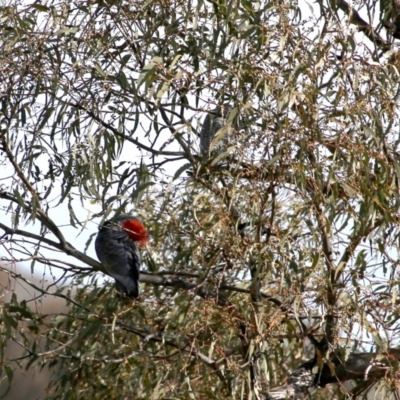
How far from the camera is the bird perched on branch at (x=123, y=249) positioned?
2707mm

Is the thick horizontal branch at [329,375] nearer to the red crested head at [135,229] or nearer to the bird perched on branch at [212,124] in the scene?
the red crested head at [135,229]

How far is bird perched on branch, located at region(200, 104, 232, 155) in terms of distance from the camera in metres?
2.34

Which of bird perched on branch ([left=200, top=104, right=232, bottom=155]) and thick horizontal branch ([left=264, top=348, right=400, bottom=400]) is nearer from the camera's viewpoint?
bird perched on branch ([left=200, top=104, right=232, bottom=155])

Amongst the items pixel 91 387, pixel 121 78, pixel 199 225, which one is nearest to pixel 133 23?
pixel 121 78

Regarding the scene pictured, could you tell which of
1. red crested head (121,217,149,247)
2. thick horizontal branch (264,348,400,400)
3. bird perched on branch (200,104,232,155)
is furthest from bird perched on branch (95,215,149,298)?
thick horizontal branch (264,348,400,400)

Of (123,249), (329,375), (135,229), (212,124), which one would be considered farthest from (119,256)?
(329,375)

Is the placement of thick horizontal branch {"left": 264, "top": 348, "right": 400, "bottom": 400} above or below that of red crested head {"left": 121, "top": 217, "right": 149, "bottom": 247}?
below

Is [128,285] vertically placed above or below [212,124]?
below

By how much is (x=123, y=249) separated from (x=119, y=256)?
0.06 m

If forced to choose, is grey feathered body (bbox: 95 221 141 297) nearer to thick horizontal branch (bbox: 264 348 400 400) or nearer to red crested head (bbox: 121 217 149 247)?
red crested head (bbox: 121 217 149 247)

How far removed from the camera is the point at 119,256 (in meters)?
2.75

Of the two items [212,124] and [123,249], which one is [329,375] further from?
[212,124]

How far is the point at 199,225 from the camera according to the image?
2.53m

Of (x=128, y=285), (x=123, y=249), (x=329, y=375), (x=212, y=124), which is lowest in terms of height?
(x=329, y=375)
